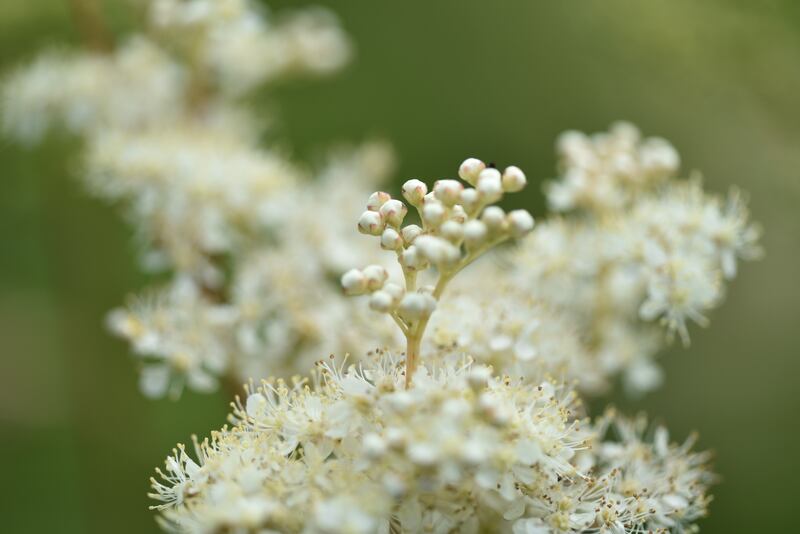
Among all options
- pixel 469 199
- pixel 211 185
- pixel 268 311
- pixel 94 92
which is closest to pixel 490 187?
pixel 469 199

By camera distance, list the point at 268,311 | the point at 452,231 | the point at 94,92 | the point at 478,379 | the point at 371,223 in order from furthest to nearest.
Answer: the point at 94,92 → the point at 268,311 → the point at 371,223 → the point at 452,231 → the point at 478,379

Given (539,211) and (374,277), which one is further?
(539,211)

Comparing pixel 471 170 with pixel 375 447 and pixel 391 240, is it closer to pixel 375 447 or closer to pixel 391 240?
pixel 391 240

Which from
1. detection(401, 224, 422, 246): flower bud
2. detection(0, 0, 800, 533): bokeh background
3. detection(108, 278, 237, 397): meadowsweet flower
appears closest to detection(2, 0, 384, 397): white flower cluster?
detection(108, 278, 237, 397): meadowsweet flower

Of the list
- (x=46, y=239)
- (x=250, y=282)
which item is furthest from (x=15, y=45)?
(x=250, y=282)

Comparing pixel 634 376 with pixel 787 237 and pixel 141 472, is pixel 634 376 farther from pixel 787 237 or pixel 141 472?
pixel 141 472

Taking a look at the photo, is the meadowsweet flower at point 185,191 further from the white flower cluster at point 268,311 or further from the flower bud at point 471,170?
the flower bud at point 471,170

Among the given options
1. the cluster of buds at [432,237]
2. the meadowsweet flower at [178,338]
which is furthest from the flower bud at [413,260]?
the meadowsweet flower at [178,338]
